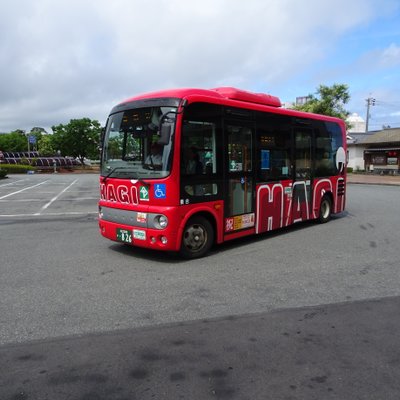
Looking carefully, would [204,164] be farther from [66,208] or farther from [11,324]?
[66,208]

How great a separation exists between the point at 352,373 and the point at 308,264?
3223mm

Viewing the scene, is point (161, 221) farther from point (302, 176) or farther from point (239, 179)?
point (302, 176)

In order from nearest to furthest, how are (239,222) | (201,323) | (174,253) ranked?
(201,323) → (174,253) → (239,222)

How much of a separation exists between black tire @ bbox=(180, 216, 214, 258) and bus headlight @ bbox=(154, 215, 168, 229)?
0.44m

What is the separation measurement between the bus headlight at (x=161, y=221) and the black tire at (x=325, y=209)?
547 centimetres

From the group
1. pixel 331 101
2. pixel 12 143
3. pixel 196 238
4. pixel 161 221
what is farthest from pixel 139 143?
pixel 12 143

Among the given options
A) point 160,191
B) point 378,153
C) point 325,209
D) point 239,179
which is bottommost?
point 325,209

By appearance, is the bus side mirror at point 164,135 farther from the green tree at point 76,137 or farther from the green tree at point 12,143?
the green tree at point 12,143

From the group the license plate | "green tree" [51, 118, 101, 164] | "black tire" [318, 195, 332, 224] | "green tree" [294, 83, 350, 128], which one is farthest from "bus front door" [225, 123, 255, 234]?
"green tree" [51, 118, 101, 164]

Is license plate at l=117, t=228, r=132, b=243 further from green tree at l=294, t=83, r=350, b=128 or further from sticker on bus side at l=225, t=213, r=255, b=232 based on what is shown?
green tree at l=294, t=83, r=350, b=128

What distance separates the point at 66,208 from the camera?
13.7 meters

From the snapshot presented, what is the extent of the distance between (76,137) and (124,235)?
5974cm

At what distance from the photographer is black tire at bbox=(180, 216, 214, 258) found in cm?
648

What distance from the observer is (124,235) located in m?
6.65
